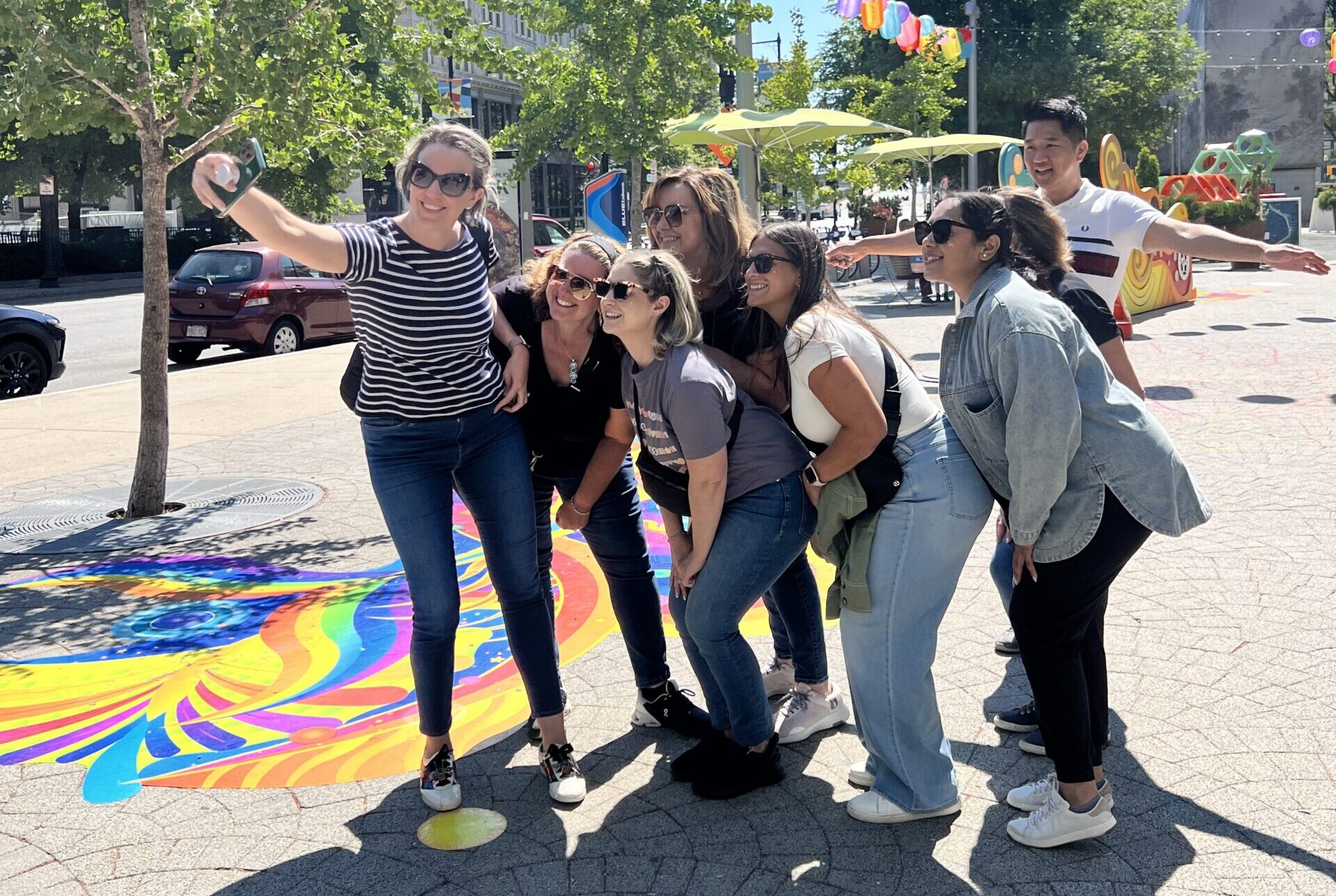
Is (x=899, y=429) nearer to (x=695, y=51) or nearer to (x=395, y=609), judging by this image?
(x=395, y=609)

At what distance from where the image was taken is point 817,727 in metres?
4.00

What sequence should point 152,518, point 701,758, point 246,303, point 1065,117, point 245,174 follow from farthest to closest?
1. point 246,303
2. point 152,518
3. point 1065,117
4. point 701,758
5. point 245,174

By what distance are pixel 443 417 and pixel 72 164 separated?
3633 cm

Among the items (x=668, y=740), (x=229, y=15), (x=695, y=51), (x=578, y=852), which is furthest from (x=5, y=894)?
(x=695, y=51)

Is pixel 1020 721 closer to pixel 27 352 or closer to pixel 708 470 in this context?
pixel 708 470

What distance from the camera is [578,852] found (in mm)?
3293

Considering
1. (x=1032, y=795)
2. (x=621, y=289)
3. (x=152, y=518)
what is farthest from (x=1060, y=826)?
(x=152, y=518)

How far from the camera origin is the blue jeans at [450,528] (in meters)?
3.48

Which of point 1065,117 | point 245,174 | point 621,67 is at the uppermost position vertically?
point 621,67

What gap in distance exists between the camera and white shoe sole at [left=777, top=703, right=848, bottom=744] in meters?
3.95

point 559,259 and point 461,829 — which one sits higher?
point 559,259

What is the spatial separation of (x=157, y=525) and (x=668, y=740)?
13.7ft

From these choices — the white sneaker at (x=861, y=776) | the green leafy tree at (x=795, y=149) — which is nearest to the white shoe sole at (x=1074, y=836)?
the white sneaker at (x=861, y=776)

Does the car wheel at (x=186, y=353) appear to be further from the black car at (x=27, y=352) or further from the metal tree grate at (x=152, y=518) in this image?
the metal tree grate at (x=152, y=518)
